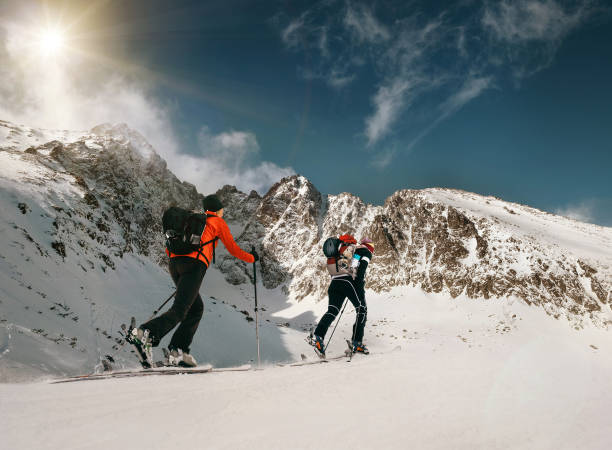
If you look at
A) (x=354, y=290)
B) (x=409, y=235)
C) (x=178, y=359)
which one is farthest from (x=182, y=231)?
(x=409, y=235)

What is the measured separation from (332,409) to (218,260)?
76.9 meters

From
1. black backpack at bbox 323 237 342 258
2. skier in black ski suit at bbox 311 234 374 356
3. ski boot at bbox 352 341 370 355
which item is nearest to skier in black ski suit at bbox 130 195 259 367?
black backpack at bbox 323 237 342 258

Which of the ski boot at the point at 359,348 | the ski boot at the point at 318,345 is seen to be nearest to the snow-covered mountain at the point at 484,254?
the ski boot at the point at 359,348

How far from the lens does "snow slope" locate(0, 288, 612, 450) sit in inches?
65.4

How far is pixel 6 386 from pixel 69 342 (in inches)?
161

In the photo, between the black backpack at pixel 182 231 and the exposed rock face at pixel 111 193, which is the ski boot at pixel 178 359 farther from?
the exposed rock face at pixel 111 193

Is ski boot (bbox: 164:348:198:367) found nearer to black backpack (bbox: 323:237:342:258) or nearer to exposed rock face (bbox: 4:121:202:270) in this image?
black backpack (bbox: 323:237:342:258)

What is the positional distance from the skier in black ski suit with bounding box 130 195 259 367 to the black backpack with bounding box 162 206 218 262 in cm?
8

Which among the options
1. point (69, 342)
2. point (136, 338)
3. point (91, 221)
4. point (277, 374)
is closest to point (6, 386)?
point (136, 338)

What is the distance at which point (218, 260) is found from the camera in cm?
7525

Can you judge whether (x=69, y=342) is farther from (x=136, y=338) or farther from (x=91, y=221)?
(x=91, y=221)

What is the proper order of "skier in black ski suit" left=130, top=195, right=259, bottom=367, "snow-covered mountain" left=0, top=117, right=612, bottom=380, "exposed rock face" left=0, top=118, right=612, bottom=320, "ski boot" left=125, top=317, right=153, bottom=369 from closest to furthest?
"ski boot" left=125, top=317, right=153, bottom=369
"skier in black ski suit" left=130, top=195, right=259, bottom=367
"snow-covered mountain" left=0, top=117, right=612, bottom=380
"exposed rock face" left=0, top=118, right=612, bottom=320

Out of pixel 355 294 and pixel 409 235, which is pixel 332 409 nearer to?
pixel 355 294

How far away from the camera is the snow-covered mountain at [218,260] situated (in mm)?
7047
